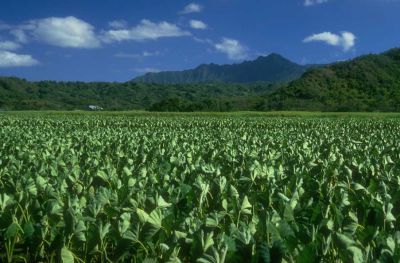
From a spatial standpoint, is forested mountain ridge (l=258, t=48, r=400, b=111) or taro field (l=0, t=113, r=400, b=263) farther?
forested mountain ridge (l=258, t=48, r=400, b=111)

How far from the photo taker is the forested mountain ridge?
4419 inches

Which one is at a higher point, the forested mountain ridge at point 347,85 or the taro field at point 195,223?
the forested mountain ridge at point 347,85

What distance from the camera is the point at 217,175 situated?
6734mm

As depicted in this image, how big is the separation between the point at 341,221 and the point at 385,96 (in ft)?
372

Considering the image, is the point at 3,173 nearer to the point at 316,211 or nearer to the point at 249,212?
the point at 249,212

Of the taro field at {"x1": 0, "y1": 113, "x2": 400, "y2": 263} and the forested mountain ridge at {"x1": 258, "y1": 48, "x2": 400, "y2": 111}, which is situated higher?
the forested mountain ridge at {"x1": 258, "y1": 48, "x2": 400, "y2": 111}

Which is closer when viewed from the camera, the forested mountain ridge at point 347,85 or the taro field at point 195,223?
the taro field at point 195,223

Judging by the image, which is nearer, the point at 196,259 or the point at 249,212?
the point at 196,259

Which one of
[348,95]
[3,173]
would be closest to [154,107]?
[348,95]

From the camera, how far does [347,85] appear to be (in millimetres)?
121312

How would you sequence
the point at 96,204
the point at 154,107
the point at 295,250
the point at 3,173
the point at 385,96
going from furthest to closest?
1. the point at 385,96
2. the point at 154,107
3. the point at 3,173
4. the point at 96,204
5. the point at 295,250

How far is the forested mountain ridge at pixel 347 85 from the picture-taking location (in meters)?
112

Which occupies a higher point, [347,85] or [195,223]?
[347,85]

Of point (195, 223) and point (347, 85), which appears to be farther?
point (347, 85)
